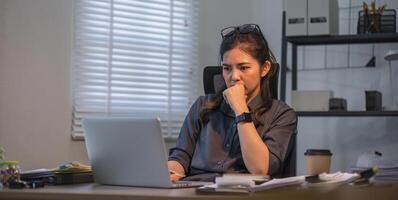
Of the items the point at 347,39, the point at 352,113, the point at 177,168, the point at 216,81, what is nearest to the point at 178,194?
the point at 177,168

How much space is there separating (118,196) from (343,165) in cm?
236

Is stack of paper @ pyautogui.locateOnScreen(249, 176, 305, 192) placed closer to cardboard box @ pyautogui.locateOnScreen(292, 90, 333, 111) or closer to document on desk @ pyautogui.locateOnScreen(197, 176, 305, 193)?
document on desk @ pyautogui.locateOnScreen(197, 176, 305, 193)

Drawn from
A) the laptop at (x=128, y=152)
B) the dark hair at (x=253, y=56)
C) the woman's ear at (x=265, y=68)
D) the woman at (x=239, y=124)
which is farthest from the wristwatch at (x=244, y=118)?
the laptop at (x=128, y=152)

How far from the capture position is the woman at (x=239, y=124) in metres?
1.70

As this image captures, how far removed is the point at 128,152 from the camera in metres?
1.33

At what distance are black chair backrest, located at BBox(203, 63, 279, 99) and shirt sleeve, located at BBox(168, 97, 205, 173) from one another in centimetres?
9

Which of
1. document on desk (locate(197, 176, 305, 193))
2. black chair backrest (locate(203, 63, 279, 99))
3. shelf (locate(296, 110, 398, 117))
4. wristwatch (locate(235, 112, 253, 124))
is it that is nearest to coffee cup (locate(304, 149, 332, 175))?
black chair backrest (locate(203, 63, 279, 99))

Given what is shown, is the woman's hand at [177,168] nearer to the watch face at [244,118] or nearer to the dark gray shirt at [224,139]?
the dark gray shirt at [224,139]

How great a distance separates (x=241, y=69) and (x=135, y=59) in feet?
4.58

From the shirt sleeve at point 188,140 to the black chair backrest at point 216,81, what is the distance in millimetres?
88

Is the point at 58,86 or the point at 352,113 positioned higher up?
the point at 58,86

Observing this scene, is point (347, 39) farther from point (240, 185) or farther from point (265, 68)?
point (240, 185)

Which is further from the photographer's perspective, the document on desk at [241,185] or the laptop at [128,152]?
the laptop at [128,152]

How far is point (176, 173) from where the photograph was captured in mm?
1813
